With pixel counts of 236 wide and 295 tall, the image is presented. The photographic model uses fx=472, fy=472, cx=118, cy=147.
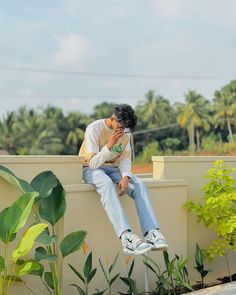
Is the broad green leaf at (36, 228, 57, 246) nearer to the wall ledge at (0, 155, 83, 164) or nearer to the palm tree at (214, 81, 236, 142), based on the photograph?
the wall ledge at (0, 155, 83, 164)

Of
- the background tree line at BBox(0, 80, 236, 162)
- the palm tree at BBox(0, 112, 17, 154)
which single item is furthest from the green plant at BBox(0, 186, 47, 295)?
the palm tree at BBox(0, 112, 17, 154)

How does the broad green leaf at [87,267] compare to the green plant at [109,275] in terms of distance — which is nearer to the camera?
the broad green leaf at [87,267]

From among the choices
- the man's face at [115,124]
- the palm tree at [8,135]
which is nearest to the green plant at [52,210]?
the man's face at [115,124]

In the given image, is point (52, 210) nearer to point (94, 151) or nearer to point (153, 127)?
point (94, 151)

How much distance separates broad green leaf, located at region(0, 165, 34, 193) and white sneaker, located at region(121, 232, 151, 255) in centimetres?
90

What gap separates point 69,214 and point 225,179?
180 cm

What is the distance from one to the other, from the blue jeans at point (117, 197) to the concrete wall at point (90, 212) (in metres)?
0.14

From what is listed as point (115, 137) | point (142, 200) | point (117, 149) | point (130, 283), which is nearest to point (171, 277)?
point (130, 283)

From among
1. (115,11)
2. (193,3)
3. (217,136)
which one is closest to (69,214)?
(193,3)

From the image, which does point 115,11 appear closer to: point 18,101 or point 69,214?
point 18,101

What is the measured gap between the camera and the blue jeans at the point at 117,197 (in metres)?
4.11

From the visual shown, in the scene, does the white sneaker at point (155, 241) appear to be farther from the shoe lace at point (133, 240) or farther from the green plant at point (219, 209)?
the green plant at point (219, 209)

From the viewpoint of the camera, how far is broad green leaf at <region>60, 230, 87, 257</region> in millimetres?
4016

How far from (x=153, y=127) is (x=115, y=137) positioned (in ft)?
111
